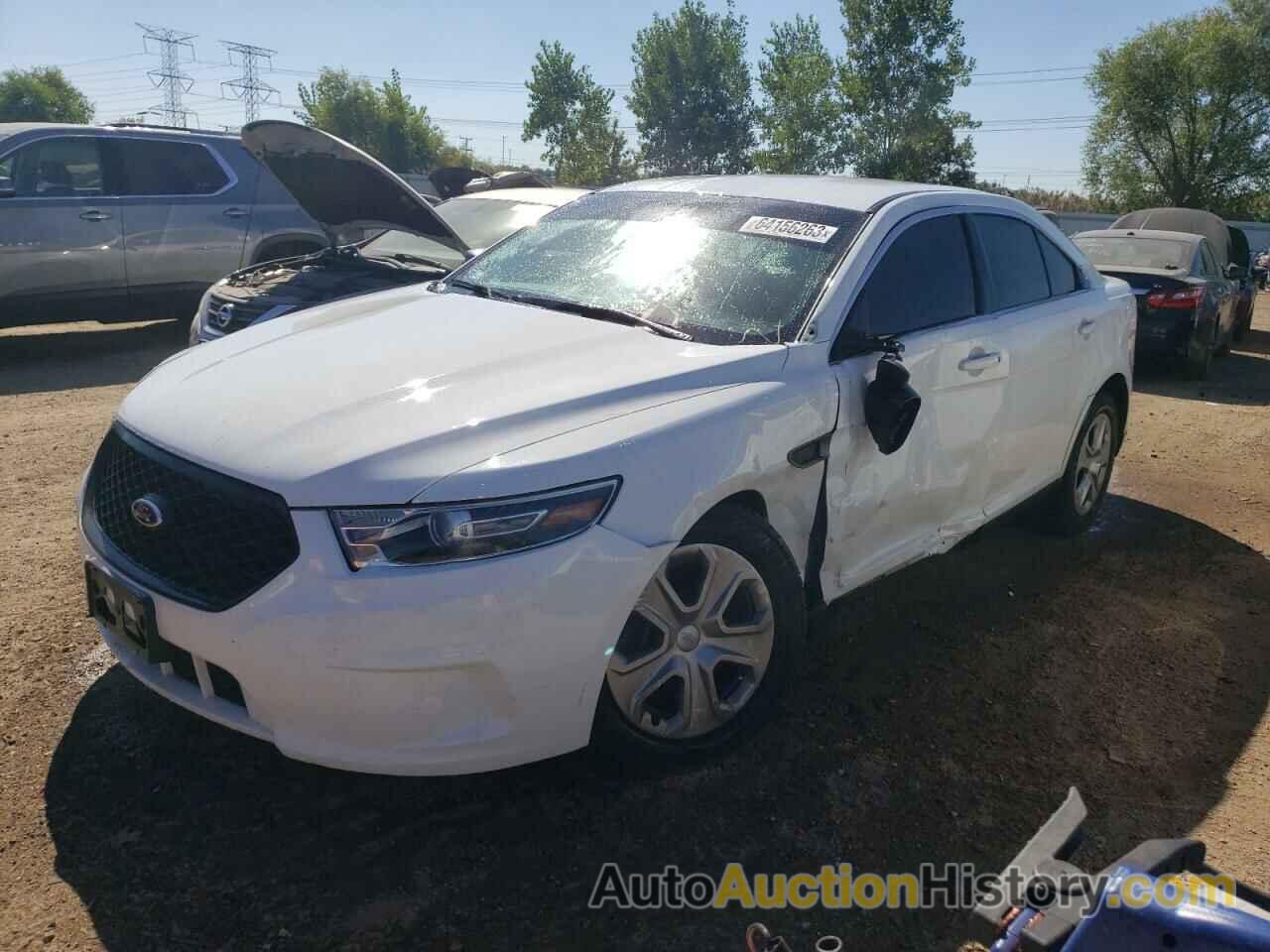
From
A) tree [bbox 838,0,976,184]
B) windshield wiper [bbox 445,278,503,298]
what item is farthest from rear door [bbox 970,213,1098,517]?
tree [bbox 838,0,976,184]

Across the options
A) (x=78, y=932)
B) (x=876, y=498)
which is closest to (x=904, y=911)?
(x=876, y=498)

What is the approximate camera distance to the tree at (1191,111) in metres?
36.9

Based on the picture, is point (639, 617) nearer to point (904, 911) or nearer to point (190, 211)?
point (904, 911)

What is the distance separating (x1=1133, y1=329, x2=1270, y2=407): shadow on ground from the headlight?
28.7 ft

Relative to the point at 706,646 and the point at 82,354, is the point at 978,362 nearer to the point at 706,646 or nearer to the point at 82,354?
the point at 706,646

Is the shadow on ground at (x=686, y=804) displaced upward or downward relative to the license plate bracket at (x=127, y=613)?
downward

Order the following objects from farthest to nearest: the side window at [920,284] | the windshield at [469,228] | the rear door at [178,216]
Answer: the rear door at [178,216] < the windshield at [469,228] < the side window at [920,284]

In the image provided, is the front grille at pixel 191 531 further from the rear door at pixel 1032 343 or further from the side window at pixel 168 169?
the side window at pixel 168 169

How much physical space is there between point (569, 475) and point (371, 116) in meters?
71.9

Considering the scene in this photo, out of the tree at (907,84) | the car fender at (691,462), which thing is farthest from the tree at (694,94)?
the car fender at (691,462)

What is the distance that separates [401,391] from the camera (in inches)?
101

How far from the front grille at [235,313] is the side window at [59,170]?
3.70 meters

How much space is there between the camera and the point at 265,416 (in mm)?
2467

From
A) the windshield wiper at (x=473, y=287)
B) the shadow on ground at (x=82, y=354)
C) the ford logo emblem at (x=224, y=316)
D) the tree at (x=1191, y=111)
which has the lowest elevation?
the shadow on ground at (x=82, y=354)
